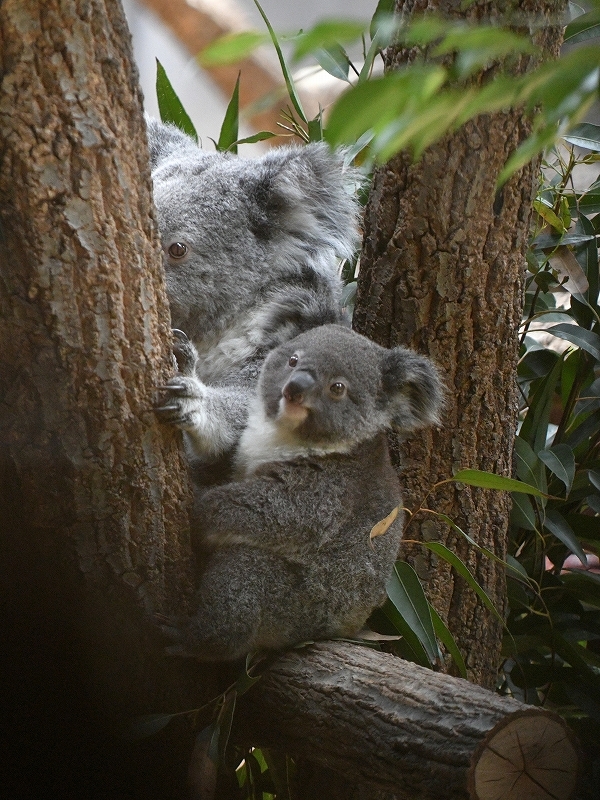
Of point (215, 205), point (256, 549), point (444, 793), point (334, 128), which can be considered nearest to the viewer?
point (334, 128)

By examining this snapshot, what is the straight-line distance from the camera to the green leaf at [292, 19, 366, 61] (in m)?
0.45

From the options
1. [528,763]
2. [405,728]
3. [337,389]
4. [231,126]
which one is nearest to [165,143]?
[231,126]

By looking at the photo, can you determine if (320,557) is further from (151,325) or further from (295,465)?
(151,325)

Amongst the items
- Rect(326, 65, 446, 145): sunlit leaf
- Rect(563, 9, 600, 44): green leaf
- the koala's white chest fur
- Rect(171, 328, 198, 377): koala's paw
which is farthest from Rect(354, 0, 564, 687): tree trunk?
Rect(326, 65, 446, 145): sunlit leaf

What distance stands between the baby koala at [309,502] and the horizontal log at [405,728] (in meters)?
0.16

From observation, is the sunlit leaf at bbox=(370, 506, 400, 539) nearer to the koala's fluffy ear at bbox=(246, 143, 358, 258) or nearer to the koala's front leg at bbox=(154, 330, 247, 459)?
the koala's front leg at bbox=(154, 330, 247, 459)

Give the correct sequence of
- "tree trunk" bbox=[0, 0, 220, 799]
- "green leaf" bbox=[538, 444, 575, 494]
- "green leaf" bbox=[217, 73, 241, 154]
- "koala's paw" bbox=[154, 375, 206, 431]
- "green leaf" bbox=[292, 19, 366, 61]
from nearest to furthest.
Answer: "green leaf" bbox=[292, 19, 366, 61] → "tree trunk" bbox=[0, 0, 220, 799] → "koala's paw" bbox=[154, 375, 206, 431] → "green leaf" bbox=[538, 444, 575, 494] → "green leaf" bbox=[217, 73, 241, 154]

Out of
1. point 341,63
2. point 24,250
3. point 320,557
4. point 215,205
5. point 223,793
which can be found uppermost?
point 341,63

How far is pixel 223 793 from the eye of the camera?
7.66ft

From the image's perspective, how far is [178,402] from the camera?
1745 mm

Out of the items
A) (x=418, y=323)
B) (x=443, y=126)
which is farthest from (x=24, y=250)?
(x=418, y=323)

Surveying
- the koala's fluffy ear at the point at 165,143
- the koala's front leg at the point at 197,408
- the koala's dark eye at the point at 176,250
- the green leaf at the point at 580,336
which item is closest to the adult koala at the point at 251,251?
the koala's dark eye at the point at 176,250

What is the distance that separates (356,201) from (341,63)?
0.74m

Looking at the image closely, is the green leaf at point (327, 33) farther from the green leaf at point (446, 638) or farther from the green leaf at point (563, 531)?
the green leaf at point (563, 531)
